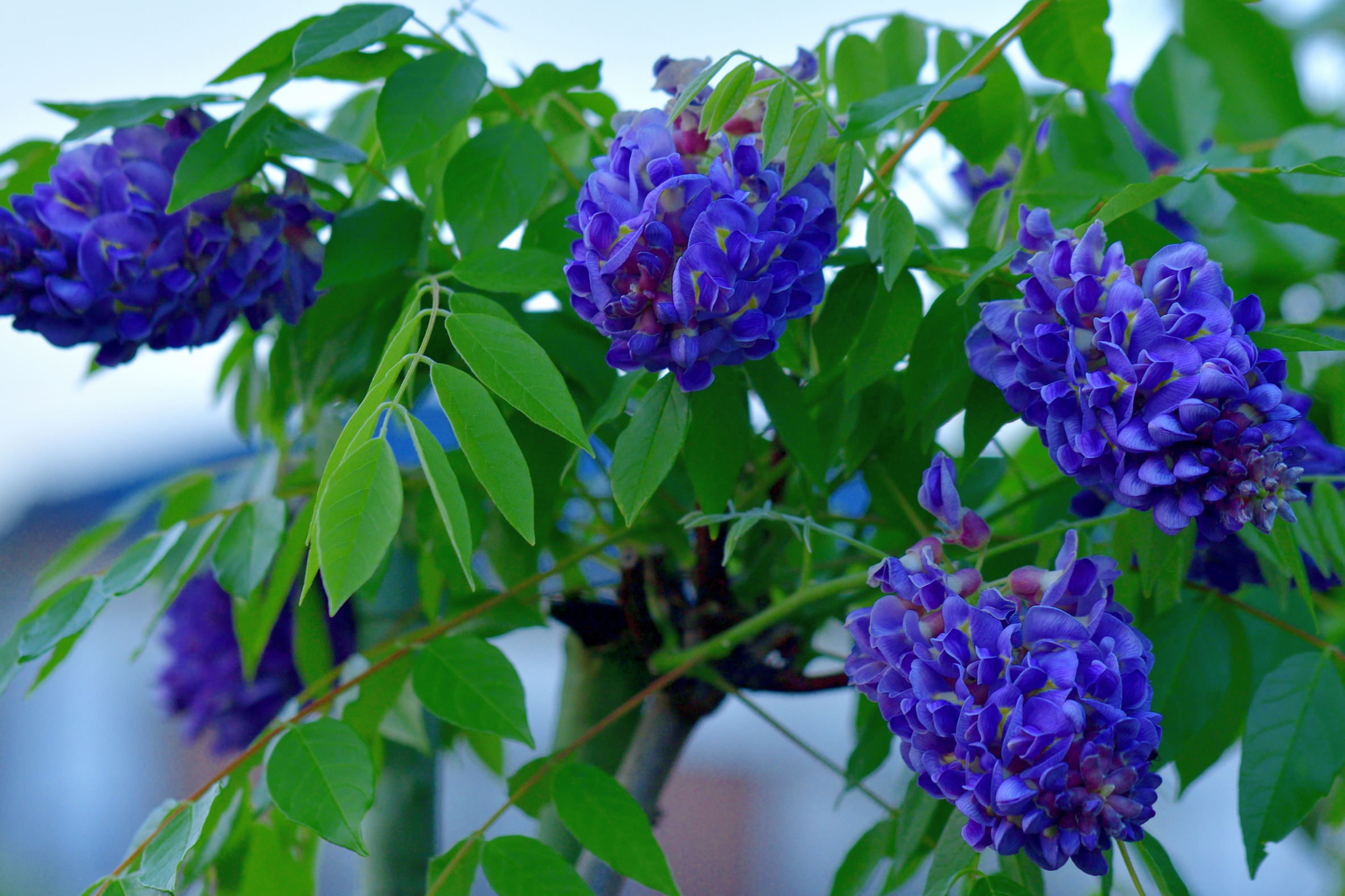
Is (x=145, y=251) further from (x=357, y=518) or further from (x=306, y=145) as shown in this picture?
(x=357, y=518)

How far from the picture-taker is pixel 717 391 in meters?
0.32

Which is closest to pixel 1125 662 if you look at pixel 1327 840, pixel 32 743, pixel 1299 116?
pixel 1299 116

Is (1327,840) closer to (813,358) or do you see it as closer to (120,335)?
(813,358)

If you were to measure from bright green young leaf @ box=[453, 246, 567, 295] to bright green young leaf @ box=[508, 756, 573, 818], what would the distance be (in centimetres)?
17

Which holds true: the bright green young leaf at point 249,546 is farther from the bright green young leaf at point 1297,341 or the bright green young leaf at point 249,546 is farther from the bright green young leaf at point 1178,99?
the bright green young leaf at point 1178,99

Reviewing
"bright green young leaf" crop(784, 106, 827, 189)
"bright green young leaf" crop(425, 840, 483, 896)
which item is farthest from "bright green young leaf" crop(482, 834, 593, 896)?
"bright green young leaf" crop(784, 106, 827, 189)

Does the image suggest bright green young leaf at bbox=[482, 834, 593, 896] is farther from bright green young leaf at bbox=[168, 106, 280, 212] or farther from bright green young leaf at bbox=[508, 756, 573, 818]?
bright green young leaf at bbox=[168, 106, 280, 212]

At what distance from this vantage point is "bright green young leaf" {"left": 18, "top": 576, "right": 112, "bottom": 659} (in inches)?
13.2

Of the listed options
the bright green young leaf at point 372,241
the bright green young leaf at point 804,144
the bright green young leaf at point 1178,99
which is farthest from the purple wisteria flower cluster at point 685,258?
the bright green young leaf at point 1178,99

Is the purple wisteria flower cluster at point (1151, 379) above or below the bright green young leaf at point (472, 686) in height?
above

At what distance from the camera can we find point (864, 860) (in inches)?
15.0

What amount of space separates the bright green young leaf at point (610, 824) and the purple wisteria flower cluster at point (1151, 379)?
17 centimetres

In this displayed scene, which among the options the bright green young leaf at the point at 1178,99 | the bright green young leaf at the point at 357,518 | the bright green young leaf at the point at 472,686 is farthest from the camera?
the bright green young leaf at the point at 1178,99

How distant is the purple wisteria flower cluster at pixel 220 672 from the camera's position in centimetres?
60
